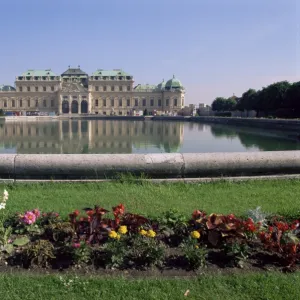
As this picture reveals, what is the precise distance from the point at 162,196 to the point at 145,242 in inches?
95.6

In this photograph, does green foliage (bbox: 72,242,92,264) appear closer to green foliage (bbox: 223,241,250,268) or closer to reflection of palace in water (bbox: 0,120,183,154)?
green foliage (bbox: 223,241,250,268)

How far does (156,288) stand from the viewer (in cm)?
331

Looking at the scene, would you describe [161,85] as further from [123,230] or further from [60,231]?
[123,230]

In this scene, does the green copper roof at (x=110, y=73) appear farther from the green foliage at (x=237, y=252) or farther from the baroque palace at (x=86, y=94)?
the green foliage at (x=237, y=252)

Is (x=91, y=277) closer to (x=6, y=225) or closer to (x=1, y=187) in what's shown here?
(x=6, y=225)

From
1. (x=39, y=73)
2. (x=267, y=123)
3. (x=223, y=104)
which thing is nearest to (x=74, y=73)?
(x=39, y=73)

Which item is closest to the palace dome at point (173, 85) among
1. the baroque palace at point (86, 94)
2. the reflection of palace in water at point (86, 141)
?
the baroque palace at point (86, 94)

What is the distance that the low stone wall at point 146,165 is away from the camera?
7086 millimetres

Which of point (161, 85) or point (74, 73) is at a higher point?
point (74, 73)

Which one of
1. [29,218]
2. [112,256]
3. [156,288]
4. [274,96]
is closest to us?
[156,288]

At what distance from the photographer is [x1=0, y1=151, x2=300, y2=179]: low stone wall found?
709 centimetres

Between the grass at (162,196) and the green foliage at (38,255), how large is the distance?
1.41m

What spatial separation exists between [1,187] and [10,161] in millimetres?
545

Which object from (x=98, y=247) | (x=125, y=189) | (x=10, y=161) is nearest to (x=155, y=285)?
(x=98, y=247)
